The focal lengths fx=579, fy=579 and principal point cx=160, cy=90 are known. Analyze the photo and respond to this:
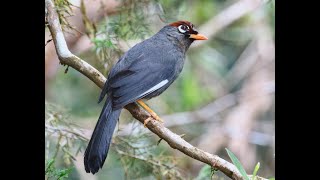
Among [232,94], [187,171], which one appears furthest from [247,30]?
[187,171]

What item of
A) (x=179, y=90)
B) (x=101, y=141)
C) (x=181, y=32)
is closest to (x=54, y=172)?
(x=101, y=141)

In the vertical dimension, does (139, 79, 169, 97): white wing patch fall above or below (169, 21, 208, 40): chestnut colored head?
below

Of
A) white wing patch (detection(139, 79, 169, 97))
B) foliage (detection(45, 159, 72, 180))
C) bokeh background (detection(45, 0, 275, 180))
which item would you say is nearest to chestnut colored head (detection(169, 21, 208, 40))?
bokeh background (detection(45, 0, 275, 180))

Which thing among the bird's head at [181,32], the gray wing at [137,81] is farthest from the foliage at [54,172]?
the bird's head at [181,32]

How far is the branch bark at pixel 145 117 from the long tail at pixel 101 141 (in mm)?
157

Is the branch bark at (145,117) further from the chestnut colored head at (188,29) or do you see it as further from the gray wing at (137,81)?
the chestnut colored head at (188,29)

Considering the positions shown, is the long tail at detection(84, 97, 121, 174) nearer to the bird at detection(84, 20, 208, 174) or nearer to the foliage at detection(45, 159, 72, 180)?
the bird at detection(84, 20, 208, 174)

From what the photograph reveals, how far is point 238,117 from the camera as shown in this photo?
439cm

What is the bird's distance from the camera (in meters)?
2.76

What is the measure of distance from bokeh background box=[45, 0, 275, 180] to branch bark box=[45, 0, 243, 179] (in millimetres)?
175

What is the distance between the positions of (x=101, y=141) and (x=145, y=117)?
350 mm

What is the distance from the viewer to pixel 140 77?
3.09 metres
